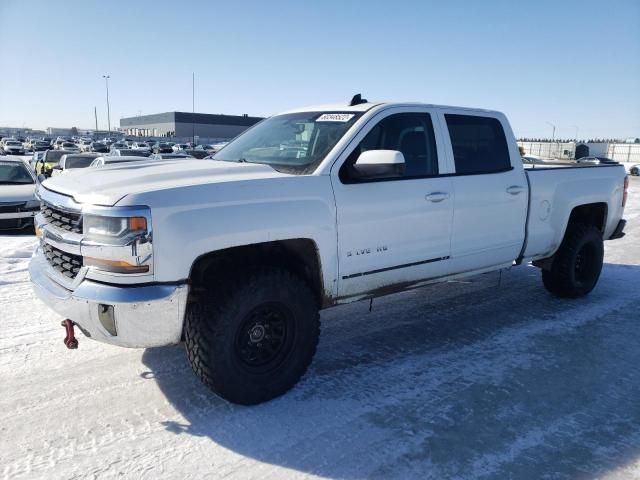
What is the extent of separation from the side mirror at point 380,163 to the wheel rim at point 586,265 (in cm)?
339

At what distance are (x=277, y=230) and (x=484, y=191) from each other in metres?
2.13

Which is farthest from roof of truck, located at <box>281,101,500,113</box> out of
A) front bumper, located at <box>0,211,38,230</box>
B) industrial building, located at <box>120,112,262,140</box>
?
industrial building, located at <box>120,112,262,140</box>

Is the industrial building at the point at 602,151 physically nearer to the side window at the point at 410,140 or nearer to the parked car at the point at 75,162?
the parked car at the point at 75,162

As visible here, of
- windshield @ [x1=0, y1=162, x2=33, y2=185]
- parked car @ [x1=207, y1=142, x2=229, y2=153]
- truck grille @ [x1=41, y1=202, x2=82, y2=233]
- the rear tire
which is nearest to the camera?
truck grille @ [x1=41, y1=202, x2=82, y2=233]

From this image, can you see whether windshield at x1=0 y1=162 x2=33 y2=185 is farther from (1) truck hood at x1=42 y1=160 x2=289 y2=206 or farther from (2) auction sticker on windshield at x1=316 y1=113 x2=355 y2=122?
(2) auction sticker on windshield at x1=316 y1=113 x2=355 y2=122

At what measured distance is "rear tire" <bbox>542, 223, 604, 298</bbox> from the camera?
5.59 metres

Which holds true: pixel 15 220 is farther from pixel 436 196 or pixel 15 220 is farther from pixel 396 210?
pixel 436 196

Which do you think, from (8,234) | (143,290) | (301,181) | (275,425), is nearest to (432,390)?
(275,425)

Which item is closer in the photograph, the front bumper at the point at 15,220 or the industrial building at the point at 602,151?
the front bumper at the point at 15,220

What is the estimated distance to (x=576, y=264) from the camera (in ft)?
19.3

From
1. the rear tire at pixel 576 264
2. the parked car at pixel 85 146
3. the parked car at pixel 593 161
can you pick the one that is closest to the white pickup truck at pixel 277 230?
the rear tire at pixel 576 264

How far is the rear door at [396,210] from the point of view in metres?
3.64

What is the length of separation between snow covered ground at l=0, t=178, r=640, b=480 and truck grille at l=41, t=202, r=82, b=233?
3.58ft

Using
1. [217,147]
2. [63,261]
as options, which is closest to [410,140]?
[63,261]
